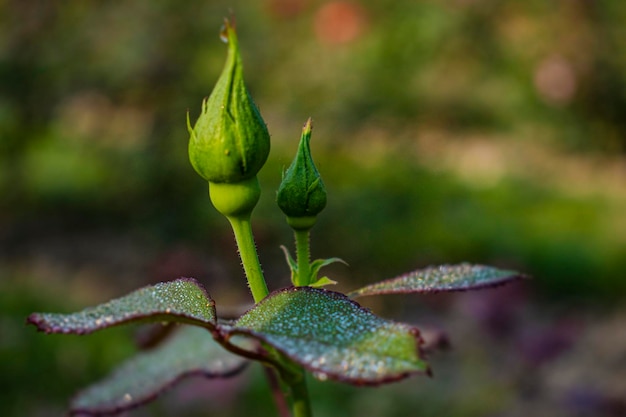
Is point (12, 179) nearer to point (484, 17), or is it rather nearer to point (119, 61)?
point (119, 61)

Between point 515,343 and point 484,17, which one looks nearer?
point 515,343

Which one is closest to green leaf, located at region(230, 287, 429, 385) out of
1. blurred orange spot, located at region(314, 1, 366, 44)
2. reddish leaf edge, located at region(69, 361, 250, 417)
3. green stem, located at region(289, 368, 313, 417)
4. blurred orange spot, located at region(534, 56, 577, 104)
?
green stem, located at region(289, 368, 313, 417)

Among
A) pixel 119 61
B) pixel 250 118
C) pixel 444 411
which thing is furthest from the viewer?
pixel 119 61

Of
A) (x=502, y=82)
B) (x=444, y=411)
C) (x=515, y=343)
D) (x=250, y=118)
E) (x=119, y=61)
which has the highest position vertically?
(x=119, y=61)

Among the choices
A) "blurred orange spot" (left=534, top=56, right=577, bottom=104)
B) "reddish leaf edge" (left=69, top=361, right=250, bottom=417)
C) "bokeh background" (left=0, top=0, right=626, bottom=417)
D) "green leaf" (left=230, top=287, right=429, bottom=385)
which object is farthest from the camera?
"blurred orange spot" (left=534, top=56, right=577, bottom=104)

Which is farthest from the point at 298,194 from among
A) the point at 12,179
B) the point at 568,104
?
the point at 568,104

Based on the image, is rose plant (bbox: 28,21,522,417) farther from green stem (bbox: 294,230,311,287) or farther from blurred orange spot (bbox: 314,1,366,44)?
blurred orange spot (bbox: 314,1,366,44)
